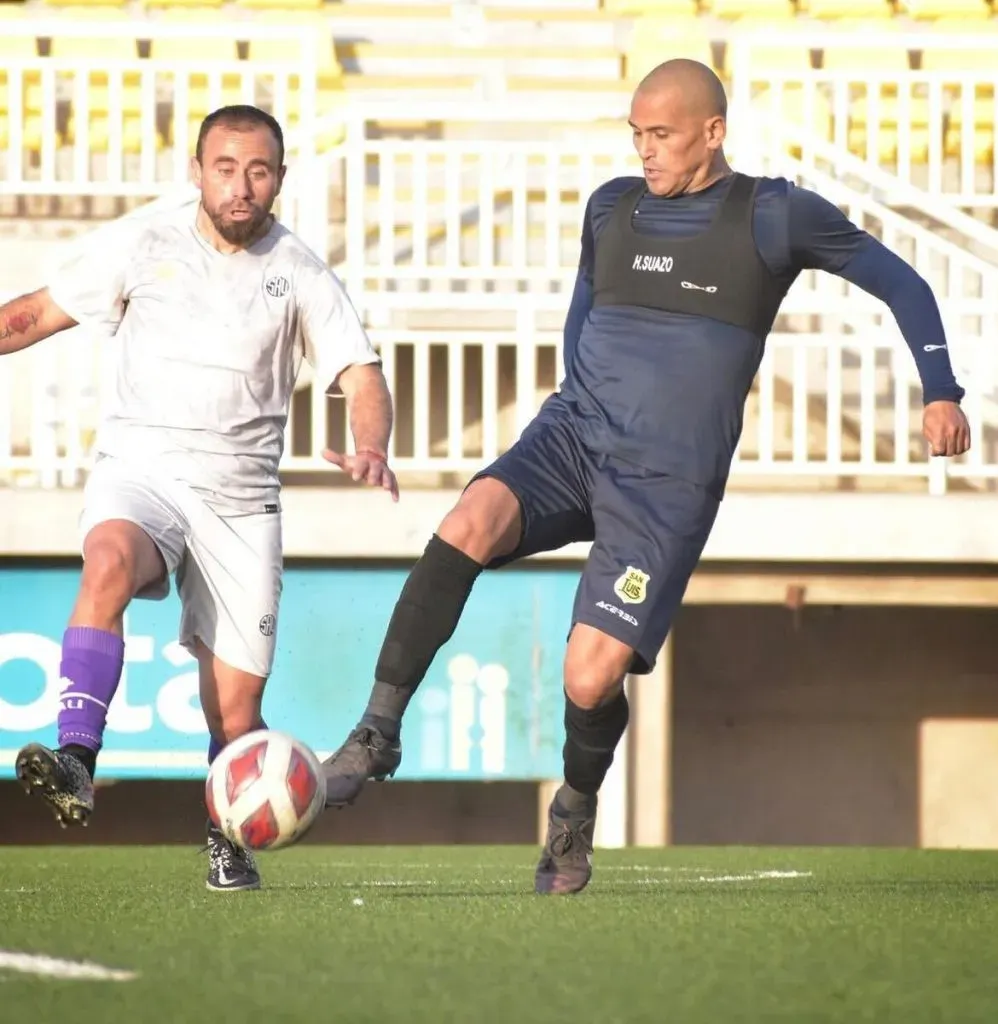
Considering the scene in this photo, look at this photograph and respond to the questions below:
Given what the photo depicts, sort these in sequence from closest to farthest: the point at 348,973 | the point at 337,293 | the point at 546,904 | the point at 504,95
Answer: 1. the point at 348,973
2. the point at 546,904
3. the point at 337,293
4. the point at 504,95

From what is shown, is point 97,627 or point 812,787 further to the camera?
point 812,787

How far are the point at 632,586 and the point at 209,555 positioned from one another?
1090 millimetres

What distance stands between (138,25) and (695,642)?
177 inches

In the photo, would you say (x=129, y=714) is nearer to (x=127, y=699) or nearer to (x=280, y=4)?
(x=127, y=699)

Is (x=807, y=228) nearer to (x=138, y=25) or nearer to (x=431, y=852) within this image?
(x=431, y=852)

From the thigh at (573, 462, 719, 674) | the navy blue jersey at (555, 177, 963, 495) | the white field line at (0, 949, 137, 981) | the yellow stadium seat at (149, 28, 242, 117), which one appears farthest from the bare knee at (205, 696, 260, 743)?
the yellow stadium seat at (149, 28, 242, 117)

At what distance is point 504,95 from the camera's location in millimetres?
14461

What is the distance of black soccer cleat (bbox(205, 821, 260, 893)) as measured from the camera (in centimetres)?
578

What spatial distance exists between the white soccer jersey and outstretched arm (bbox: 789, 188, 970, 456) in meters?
1.11

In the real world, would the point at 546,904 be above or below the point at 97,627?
below

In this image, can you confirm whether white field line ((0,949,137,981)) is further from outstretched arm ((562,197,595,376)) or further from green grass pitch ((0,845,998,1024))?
outstretched arm ((562,197,595,376))

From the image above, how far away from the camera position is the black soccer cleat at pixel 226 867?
19.0 ft

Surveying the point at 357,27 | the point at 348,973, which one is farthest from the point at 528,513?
the point at 357,27

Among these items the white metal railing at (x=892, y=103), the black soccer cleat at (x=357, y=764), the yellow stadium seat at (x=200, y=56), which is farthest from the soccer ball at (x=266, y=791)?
the yellow stadium seat at (x=200, y=56)
